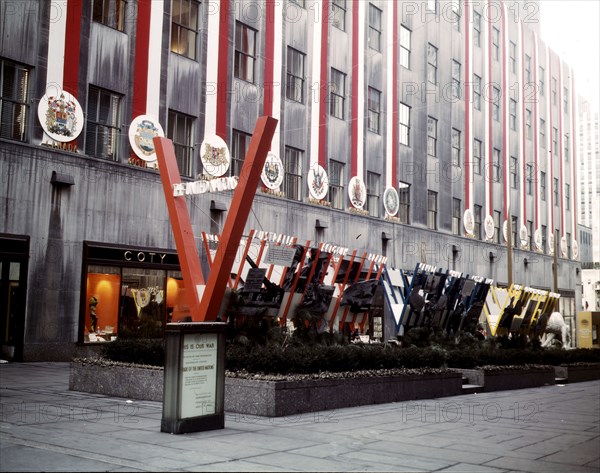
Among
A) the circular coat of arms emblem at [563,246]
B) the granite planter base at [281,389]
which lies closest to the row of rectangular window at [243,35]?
the granite planter base at [281,389]

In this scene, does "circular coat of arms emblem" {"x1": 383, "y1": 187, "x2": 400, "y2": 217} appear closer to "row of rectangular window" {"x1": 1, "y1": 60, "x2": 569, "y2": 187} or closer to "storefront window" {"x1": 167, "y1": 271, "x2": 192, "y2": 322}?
"row of rectangular window" {"x1": 1, "y1": 60, "x2": 569, "y2": 187}

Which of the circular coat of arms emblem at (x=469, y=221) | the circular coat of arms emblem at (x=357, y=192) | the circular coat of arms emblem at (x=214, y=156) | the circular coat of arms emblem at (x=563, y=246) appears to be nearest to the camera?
the circular coat of arms emblem at (x=214, y=156)

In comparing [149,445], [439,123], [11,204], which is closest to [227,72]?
[11,204]

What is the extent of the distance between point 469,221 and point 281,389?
3720cm

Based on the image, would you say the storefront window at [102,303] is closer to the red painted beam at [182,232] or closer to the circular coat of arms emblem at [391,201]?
the red painted beam at [182,232]

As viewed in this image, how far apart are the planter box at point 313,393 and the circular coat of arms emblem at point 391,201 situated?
74.5 feet

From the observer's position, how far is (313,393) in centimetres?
1335

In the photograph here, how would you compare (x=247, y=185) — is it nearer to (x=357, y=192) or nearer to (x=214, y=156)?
(x=214, y=156)

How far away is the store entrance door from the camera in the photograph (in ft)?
71.6

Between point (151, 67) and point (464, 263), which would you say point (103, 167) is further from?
point (464, 263)

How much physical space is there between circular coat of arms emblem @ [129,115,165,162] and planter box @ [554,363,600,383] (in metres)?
16.1

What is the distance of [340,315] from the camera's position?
23.0 m

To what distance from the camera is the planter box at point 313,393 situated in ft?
41.3

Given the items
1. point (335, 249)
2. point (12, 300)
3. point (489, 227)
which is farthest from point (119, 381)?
point (489, 227)
